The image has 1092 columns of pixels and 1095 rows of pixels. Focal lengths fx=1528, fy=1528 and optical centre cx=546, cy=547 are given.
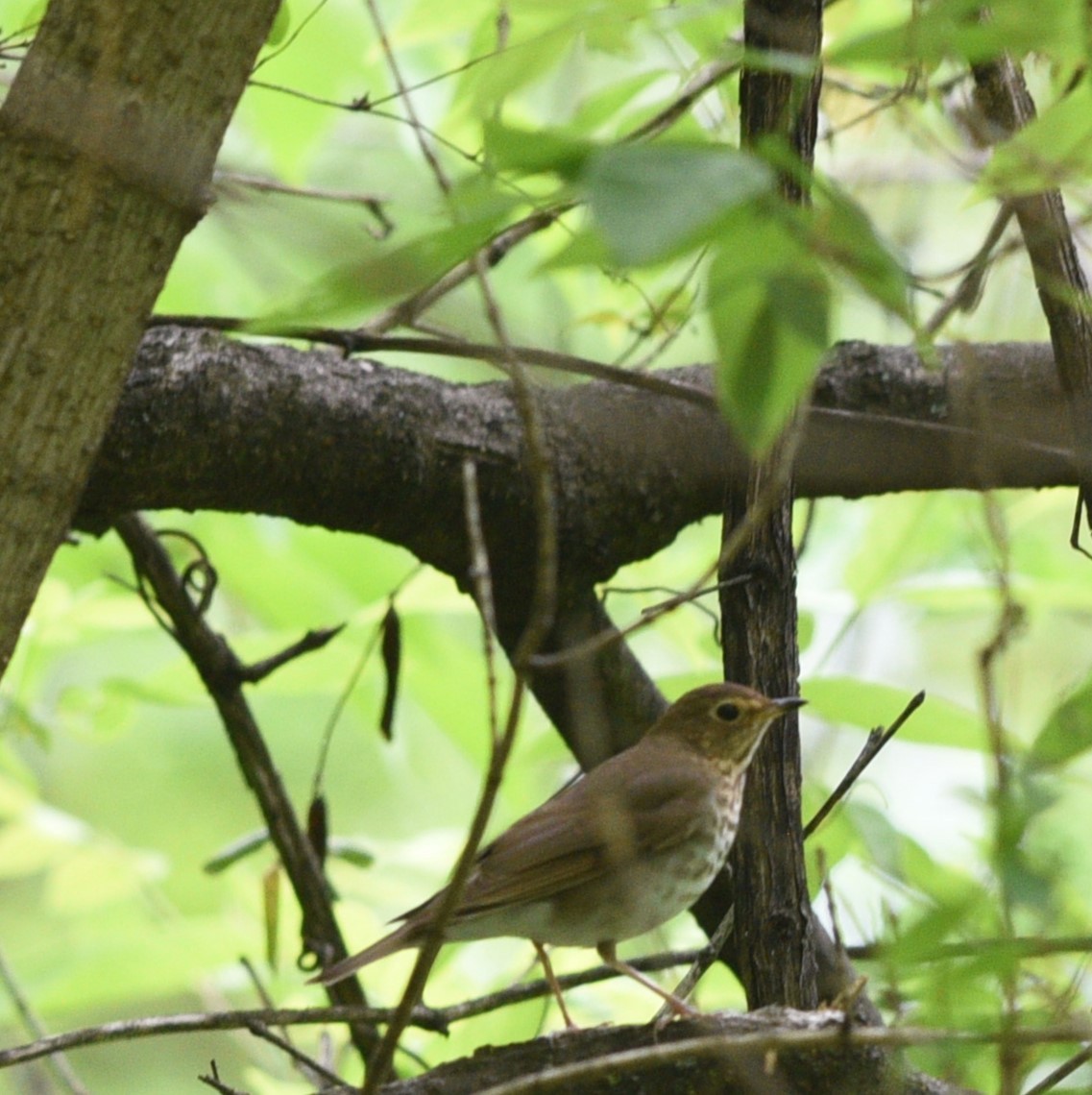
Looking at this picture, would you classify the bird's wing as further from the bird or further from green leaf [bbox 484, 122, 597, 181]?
green leaf [bbox 484, 122, 597, 181]

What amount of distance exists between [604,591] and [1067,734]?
Result: 1.25 metres

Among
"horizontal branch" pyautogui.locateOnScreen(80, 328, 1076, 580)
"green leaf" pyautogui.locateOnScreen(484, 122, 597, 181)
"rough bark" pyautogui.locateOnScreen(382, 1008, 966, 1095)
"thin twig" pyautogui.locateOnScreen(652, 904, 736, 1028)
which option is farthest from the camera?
"horizontal branch" pyautogui.locateOnScreen(80, 328, 1076, 580)

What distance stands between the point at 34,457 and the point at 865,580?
163 cm

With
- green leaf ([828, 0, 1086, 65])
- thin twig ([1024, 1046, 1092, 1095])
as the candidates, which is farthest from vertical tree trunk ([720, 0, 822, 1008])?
green leaf ([828, 0, 1086, 65])

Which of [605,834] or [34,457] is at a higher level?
[34,457]

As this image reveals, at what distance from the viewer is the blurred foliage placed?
92cm

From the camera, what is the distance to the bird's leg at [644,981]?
5.95ft

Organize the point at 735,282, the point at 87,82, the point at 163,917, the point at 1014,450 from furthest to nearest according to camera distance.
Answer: the point at 163,917, the point at 1014,450, the point at 87,82, the point at 735,282

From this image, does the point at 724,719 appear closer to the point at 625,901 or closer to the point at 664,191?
the point at 625,901

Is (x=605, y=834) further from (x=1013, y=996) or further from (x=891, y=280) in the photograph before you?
(x=891, y=280)

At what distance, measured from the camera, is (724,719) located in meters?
2.24

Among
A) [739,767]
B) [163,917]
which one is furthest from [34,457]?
[163,917]

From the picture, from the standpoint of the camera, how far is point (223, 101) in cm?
140

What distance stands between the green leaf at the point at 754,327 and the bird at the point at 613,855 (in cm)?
138
